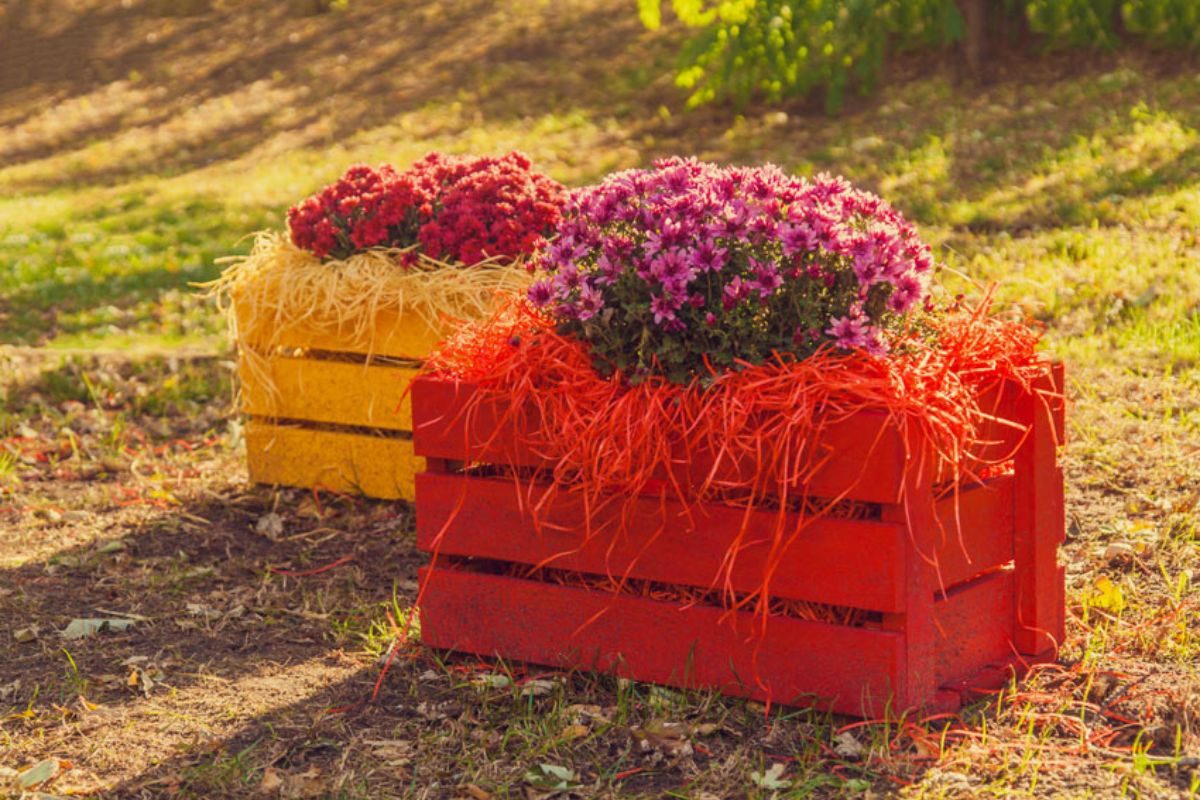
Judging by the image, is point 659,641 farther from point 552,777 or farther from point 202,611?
point 202,611

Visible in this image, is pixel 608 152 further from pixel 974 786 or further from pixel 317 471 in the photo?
pixel 974 786

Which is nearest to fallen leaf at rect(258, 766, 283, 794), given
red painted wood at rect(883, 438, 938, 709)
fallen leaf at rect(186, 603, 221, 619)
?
fallen leaf at rect(186, 603, 221, 619)

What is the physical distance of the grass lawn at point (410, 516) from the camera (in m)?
3.19

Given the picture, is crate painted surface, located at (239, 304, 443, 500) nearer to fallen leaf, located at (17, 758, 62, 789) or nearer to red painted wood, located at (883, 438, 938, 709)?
fallen leaf, located at (17, 758, 62, 789)

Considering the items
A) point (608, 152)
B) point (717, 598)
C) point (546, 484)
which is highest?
point (546, 484)

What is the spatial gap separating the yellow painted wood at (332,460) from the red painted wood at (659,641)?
1.36 metres

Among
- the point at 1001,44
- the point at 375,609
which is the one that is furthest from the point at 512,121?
the point at 375,609

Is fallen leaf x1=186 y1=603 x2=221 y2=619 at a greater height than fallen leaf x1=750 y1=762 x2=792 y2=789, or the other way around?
fallen leaf x1=750 y1=762 x2=792 y2=789

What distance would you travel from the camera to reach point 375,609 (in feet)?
13.8

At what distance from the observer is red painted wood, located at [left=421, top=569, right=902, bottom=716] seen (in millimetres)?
3234

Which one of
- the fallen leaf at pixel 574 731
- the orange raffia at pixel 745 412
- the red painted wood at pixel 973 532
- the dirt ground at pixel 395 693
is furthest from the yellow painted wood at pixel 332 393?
the red painted wood at pixel 973 532

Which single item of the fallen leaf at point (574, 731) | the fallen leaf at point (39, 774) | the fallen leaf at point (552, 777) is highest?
the fallen leaf at point (39, 774)

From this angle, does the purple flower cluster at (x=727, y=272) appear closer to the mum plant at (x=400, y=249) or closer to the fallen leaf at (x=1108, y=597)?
the fallen leaf at (x=1108, y=597)

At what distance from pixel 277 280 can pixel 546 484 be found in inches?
77.7
